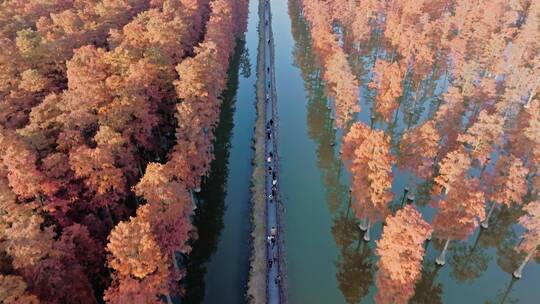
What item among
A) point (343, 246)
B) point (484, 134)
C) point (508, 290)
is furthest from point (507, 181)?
point (343, 246)

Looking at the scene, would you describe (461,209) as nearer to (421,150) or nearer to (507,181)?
(507,181)

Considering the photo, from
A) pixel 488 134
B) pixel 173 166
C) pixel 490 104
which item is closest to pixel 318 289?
pixel 173 166

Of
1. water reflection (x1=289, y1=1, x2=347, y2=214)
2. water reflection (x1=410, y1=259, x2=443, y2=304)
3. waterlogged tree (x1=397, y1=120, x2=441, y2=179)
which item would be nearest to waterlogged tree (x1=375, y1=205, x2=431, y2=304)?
water reflection (x1=410, y1=259, x2=443, y2=304)

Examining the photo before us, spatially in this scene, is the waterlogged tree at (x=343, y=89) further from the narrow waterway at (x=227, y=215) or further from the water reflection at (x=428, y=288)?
the water reflection at (x=428, y=288)

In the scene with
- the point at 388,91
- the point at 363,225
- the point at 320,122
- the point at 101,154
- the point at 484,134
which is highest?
the point at 101,154

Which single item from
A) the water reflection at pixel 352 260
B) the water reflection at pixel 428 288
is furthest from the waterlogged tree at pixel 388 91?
the water reflection at pixel 428 288

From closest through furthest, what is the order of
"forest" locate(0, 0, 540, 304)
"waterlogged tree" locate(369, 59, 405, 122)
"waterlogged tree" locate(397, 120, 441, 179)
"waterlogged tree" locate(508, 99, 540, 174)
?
"forest" locate(0, 0, 540, 304) → "waterlogged tree" locate(397, 120, 441, 179) → "waterlogged tree" locate(508, 99, 540, 174) → "waterlogged tree" locate(369, 59, 405, 122)

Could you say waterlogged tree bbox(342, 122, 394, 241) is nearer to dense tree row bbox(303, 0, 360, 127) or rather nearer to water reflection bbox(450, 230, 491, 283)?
water reflection bbox(450, 230, 491, 283)
